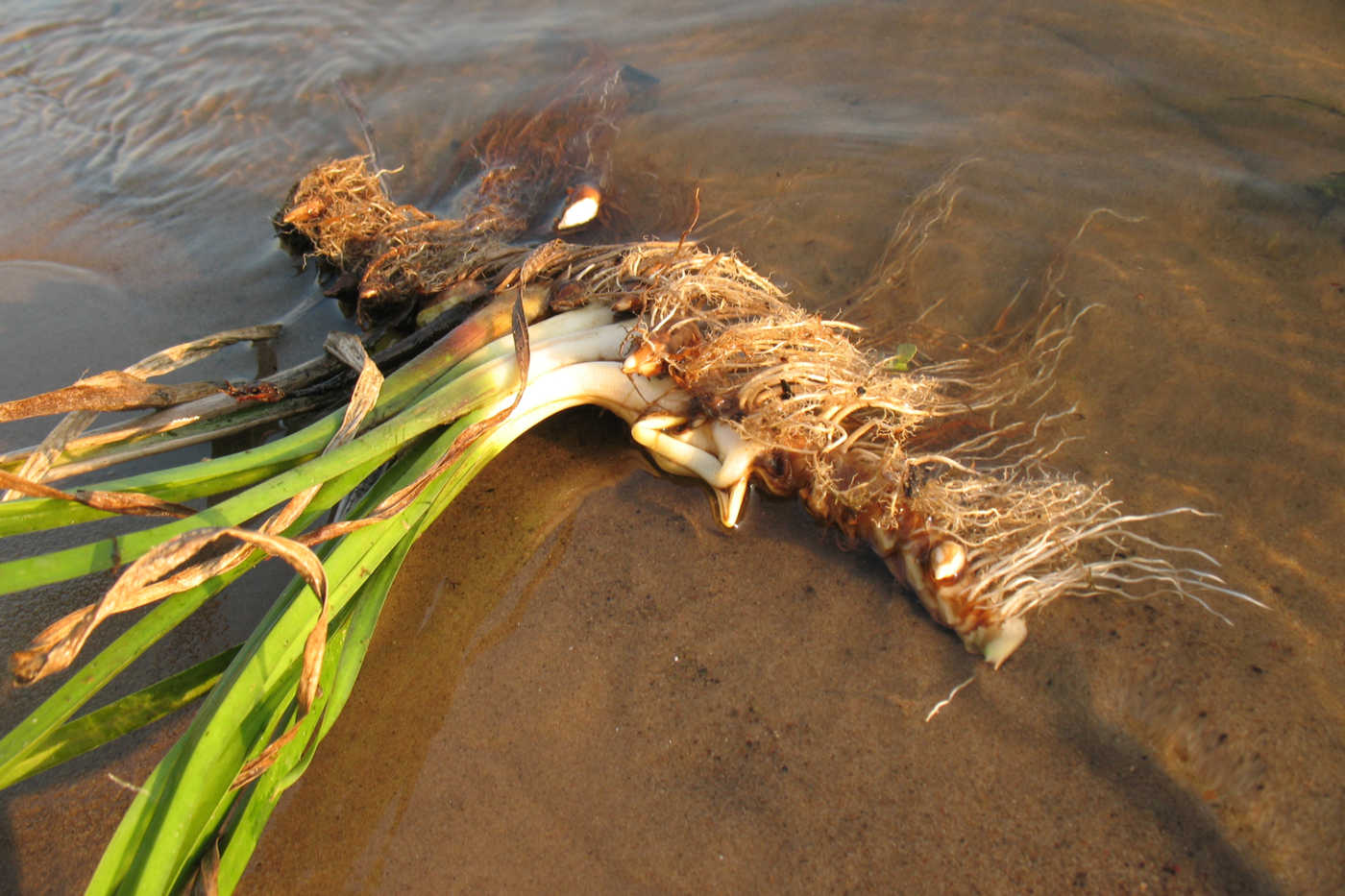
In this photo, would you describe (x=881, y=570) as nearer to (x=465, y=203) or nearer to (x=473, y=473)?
(x=473, y=473)

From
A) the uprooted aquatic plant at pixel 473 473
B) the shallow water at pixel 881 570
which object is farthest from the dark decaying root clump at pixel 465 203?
the shallow water at pixel 881 570

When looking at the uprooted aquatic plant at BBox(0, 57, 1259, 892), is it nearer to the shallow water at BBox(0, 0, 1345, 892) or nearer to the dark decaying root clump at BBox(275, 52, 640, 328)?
the dark decaying root clump at BBox(275, 52, 640, 328)

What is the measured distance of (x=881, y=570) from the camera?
1.72m

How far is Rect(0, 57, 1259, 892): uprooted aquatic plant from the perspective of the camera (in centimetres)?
123

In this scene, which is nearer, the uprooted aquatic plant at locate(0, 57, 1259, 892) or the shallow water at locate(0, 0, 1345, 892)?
the uprooted aquatic plant at locate(0, 57, 1259, 892)

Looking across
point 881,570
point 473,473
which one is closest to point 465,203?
point 473,473

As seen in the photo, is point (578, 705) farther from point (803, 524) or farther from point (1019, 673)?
point (1019, 673)

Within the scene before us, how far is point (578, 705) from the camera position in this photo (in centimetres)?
158

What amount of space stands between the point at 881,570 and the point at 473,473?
0.98m

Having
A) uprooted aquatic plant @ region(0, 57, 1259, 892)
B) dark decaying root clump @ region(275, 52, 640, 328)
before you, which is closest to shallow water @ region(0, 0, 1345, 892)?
uprooted aquatic plant @ region(0, 57, 1259, 892)

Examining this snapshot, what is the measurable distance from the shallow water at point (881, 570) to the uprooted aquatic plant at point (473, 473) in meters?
0.12

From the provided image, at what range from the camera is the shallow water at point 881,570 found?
1.38 meters

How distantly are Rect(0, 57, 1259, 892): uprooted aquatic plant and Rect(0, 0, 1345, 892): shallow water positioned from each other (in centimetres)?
12

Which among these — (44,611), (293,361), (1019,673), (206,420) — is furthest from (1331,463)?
(44,611)
